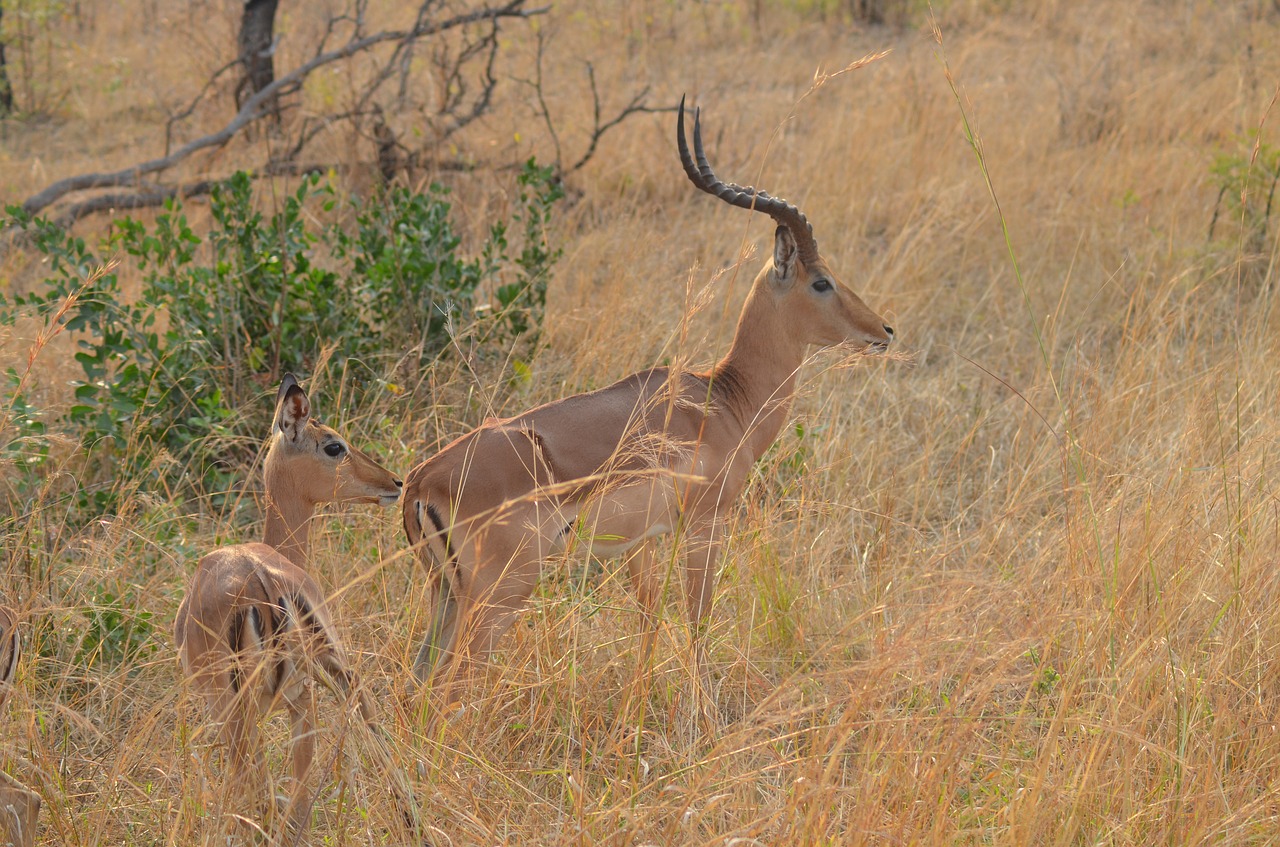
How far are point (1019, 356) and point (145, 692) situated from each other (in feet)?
12.2

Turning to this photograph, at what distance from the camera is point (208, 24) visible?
10.2 metres

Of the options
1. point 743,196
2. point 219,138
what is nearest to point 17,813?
point 743,196

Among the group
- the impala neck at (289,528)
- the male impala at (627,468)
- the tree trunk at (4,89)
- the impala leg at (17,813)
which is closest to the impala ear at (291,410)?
the impala neck at (289,528)

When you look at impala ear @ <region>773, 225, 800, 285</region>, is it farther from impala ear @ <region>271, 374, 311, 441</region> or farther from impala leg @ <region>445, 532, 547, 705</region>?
impala ear @ <region>271, 374, 311, 441</region>

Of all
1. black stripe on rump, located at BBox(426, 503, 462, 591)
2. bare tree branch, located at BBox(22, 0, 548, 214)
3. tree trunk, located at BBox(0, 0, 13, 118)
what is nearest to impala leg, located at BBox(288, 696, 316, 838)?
black stripe on rump, located at BBox(426, 503, 462, 591)

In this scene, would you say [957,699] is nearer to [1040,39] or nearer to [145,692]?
[145,692]

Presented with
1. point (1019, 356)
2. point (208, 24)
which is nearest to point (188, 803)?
point (1019, 356)

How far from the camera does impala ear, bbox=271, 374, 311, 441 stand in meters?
3.09

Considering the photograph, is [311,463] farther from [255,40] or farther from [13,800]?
[255,40]

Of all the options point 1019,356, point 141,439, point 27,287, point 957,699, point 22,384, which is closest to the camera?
point 957,699

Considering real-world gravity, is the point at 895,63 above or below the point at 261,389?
above

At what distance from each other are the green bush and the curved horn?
117 cm

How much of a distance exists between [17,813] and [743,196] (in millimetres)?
2311

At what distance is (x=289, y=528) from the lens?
10.4ft
